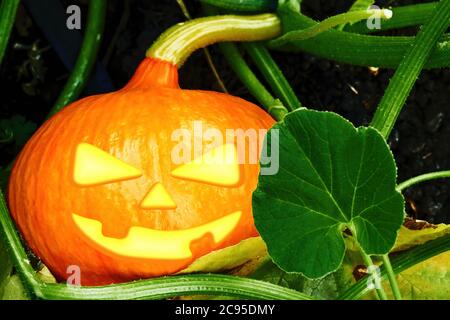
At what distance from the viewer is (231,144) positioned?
1.33 meters

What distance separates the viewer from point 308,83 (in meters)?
1.75

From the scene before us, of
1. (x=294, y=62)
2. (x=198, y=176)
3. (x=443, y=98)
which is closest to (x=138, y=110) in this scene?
(x=198, y=176)

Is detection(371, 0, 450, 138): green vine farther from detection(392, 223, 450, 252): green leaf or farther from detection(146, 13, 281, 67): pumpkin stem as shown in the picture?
detection(146, 13, 281, 67): pumpkin stem

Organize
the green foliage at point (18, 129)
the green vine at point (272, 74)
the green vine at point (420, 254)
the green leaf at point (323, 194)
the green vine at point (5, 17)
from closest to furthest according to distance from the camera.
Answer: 1. the green leaf at point (323, 194)
2. the green vine at point (420, 254)
3. the green vine at point (5, 17)
4. the green vine at point (272, 74)
5. the green foliage at point (18, 129)

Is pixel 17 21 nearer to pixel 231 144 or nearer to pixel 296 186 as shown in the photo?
pixel 231 144

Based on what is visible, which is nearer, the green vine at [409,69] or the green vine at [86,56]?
the green vine at [409,69]

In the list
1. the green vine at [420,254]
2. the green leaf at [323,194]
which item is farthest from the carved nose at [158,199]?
the green vine at [420,254]

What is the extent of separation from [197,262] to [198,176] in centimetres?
15

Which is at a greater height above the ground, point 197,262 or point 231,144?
point 231,144

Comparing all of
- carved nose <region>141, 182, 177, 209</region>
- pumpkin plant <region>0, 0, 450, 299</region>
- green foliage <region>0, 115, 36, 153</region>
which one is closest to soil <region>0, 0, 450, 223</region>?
green foliage <region>0, 115, 36, 153</region>

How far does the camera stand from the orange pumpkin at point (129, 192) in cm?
128

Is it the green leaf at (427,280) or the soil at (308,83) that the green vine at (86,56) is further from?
the green leaf at (427,280)

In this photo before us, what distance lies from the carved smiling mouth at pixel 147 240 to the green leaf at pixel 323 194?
0.20 m
